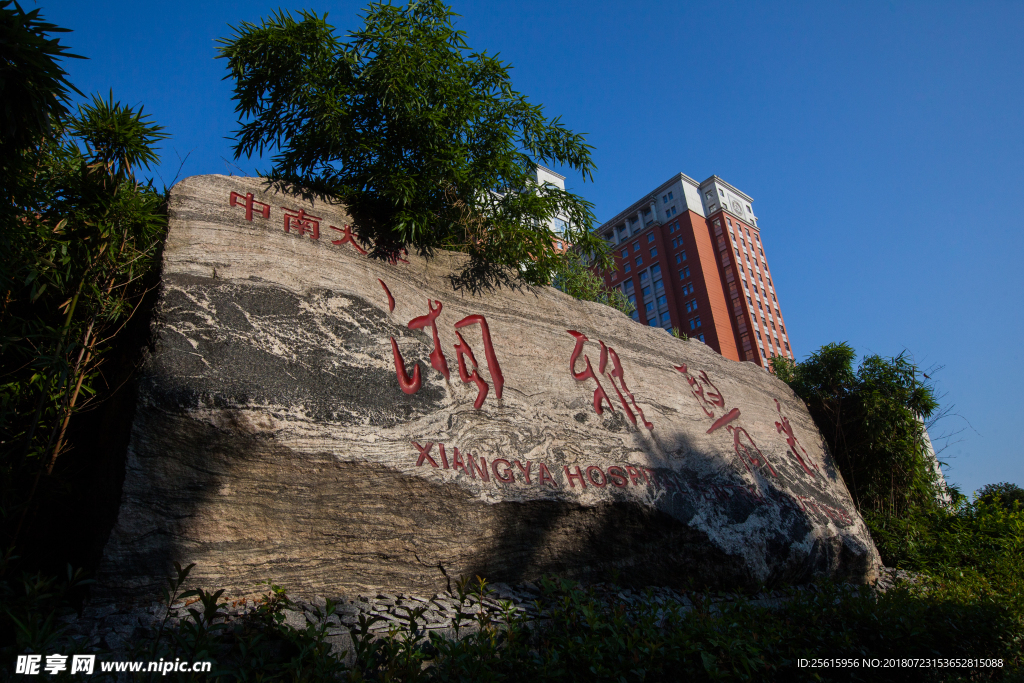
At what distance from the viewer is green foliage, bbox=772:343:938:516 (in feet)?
18.9

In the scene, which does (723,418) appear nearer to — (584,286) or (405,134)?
(405,134)

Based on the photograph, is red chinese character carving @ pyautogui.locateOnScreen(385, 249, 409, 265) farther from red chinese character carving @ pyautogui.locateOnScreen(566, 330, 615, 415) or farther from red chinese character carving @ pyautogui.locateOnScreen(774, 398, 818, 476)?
red chinese character carving @ pyautogui.locateOnScreen(774, 398, 818, 476)

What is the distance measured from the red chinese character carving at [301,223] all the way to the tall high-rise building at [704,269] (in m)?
26.5

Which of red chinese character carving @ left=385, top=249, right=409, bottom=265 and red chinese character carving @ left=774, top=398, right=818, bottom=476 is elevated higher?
red chinese character carving @ left=385, top=249, right=409, bottom=265

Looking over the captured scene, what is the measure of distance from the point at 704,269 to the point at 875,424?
25.5m

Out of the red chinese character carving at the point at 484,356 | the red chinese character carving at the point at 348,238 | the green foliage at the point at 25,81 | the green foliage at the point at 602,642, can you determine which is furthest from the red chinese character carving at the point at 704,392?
the green foliage at the point at 25,81

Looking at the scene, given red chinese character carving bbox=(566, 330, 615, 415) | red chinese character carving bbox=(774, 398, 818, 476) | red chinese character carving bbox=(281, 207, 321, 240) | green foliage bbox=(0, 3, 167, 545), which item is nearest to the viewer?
green foliage bbox=(0, 3, 167, 545)

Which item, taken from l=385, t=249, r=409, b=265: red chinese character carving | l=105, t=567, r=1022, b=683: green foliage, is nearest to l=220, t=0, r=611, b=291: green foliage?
l=385, t=249, r=409, b=265: red chinese character carving

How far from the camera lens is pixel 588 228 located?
424 centimetres

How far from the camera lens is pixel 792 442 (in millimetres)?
4902

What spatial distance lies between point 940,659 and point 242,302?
140 inches

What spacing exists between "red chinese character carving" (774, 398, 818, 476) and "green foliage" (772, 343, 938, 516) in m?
1.15

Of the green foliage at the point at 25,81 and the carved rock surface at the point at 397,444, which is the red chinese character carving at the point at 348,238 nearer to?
the carved rock surface at the point at 397,444

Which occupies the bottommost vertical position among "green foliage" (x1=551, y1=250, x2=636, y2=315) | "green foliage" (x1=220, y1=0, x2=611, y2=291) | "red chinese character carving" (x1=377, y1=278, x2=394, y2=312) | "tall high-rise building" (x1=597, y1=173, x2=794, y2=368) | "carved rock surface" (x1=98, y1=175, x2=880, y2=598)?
"carved rock surface" (x1=98, y1=175, x2=880, y2=598)
